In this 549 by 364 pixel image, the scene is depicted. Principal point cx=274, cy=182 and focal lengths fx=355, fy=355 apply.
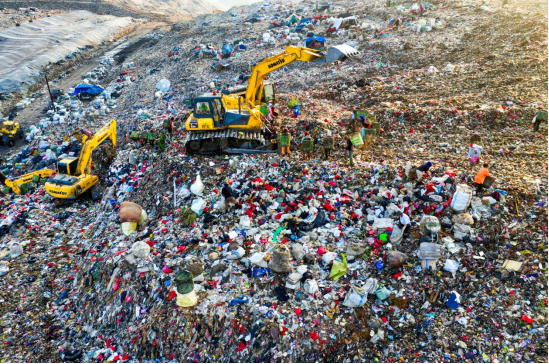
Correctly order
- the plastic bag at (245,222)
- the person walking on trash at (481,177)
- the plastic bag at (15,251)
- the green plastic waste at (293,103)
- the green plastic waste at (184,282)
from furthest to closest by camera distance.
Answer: the green plastic waste at (293,103), the plastic bag at (15,251), the plastic bag at (245,222), the person walking on trash at (481,177), the green plastic waste at (184,282)

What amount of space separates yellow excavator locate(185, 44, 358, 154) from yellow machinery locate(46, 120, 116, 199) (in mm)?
3474

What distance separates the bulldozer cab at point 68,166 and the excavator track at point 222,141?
3850 mm

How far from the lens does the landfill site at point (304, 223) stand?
5621mm

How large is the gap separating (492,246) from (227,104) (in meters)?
7.26

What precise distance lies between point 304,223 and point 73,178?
7.46m

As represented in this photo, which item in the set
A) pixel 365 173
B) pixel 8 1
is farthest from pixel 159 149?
pixel 8 1

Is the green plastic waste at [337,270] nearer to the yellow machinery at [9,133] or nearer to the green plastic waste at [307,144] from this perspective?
the green plastic waste at [307,144]

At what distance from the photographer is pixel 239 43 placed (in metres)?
22.9

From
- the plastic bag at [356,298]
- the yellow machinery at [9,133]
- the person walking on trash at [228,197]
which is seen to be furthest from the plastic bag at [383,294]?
the yellow machinery at [9,133]

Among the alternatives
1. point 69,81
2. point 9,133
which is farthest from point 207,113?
point 69,81

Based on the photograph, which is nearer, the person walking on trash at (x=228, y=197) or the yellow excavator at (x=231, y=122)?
the person walking on trash at (x=228, y=197)

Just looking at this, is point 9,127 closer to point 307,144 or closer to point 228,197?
point 228,197

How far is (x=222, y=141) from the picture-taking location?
9922mm

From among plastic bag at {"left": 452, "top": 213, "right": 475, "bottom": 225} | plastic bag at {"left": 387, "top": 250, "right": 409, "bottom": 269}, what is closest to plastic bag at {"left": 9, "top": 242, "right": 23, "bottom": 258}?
plastic bag at {"left": 387, "top": 250, "right": 409, "bottom": 269}
